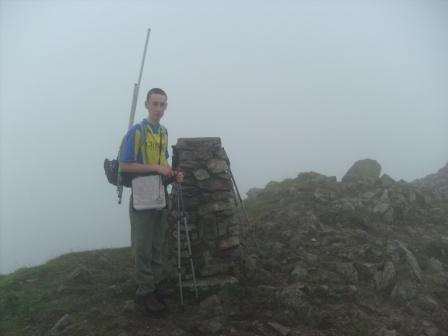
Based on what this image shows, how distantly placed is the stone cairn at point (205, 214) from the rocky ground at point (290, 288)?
25.5 inches

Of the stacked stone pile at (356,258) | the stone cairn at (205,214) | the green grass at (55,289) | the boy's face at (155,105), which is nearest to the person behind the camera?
the boy's face at (155,105)

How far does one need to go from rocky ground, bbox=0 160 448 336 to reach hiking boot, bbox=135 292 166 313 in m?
0.23

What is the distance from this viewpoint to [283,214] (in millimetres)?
13930

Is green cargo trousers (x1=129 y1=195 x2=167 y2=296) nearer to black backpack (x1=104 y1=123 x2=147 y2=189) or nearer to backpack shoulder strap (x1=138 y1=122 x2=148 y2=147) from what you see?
black backpack (x1=104 y1=123 x2=147 y2=189)

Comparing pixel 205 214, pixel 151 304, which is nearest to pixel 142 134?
pixel 205 214

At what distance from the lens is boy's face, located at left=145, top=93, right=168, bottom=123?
743 centimetres

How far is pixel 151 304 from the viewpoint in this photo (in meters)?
7.27

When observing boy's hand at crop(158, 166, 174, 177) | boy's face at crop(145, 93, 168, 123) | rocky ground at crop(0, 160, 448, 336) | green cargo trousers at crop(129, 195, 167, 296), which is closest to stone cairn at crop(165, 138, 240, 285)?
rocky ground at crop(0, 160, 448, 336)

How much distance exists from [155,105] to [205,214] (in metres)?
3.45

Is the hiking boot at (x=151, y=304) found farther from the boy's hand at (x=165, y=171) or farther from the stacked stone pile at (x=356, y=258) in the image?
the boy's hand at (x=165, y=171)

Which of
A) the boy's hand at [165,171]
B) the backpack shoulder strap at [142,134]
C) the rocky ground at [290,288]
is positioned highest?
the backpack shoulder strap at [142,134]

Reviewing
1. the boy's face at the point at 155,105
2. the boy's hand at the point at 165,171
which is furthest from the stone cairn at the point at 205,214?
the boy's face at the point at 155,105

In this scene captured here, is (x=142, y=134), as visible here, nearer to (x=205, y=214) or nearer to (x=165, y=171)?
(x=165, y=171)

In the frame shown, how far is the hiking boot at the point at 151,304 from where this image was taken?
7250 mm
